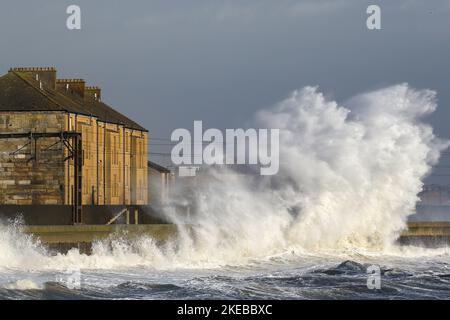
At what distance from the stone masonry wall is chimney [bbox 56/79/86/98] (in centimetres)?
955

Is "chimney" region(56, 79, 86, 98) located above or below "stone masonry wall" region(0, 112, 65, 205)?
above

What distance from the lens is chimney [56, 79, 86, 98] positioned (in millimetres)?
73238

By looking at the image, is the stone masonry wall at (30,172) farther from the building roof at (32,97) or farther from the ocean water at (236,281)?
the ocean water at (236,281)

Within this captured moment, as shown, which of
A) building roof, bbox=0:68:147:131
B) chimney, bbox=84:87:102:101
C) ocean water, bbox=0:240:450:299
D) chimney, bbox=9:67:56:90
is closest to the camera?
ocean water, bbox=0:240:450:299

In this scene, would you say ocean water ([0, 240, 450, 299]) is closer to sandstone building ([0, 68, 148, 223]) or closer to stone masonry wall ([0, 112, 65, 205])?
sandstone building ([0, 68, 148, 223])

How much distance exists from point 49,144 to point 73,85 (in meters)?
11.8

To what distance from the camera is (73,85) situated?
→ 74.4 meters

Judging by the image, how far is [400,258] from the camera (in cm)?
5200

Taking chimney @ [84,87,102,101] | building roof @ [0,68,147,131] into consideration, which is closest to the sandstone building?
building roof @ [0,68,147,131]

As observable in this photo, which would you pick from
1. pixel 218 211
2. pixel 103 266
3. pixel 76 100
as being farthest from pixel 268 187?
pixel 76 100

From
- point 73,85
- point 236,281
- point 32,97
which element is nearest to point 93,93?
point 73,85
